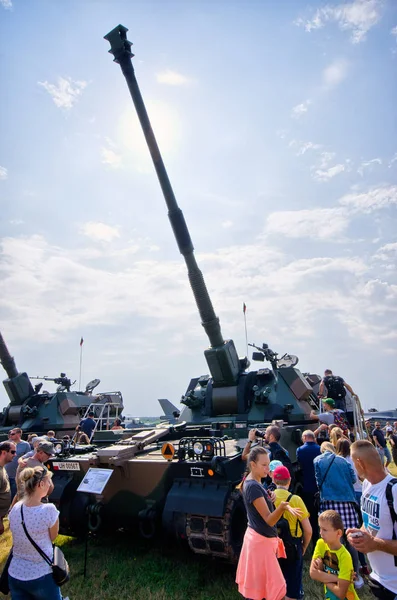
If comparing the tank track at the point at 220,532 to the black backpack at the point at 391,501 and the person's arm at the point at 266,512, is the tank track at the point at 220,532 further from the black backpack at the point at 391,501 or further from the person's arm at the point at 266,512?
the black backpack at the point at 391,501

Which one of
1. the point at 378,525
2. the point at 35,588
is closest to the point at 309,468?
the point at 378,525

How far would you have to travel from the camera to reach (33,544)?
3.54m

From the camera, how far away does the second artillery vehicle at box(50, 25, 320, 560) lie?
5250 millimetres

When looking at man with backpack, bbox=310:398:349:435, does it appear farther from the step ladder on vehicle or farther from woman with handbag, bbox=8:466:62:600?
woman with handbag, bbox=8:466:62:600

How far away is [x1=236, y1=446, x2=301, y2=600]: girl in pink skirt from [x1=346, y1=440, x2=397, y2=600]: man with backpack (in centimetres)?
76

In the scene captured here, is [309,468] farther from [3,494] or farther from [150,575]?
[3,494]

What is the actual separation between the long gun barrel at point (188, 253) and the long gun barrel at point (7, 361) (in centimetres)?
1067

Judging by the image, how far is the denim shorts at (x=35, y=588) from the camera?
3541 mm

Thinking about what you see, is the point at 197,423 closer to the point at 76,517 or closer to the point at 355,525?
the point at 76,517

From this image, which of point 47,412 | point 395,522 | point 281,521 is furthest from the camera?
point 47,412

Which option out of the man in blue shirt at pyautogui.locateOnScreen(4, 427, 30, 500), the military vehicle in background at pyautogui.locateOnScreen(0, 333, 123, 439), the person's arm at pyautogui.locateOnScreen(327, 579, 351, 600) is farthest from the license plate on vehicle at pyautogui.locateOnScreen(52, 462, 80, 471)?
the military vehicle in background at pyautogui.locateOnScreen(0, 333, 123, 439)

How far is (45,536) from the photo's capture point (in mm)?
3592

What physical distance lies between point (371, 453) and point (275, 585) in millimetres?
1436

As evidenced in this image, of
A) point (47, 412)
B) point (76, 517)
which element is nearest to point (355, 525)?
point (76, 517)
